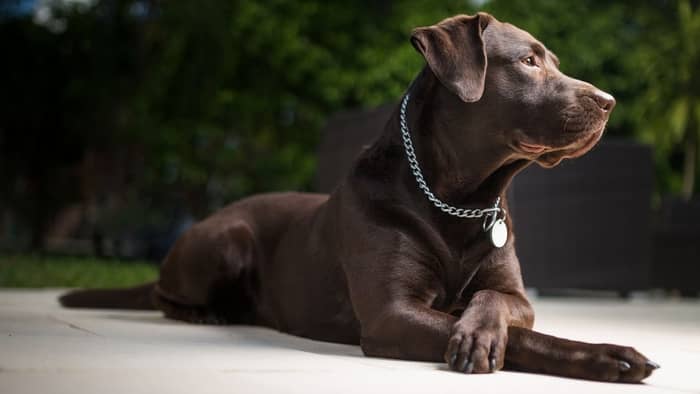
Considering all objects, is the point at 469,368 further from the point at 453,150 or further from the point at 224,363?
the point at 453,150

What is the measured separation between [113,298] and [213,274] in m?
1.00

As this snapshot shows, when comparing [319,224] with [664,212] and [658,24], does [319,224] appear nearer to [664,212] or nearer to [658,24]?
[664,212]

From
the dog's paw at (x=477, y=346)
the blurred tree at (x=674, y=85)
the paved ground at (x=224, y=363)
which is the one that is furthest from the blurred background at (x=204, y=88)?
the dog's paw at (x=477, y=346)

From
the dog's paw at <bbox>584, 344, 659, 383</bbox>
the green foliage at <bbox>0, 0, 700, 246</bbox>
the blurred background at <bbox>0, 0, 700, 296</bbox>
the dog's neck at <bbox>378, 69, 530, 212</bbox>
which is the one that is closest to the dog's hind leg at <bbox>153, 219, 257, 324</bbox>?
the dog's neck at <bbox>378, 69, 530, 212</bbox>

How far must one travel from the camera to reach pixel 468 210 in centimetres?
337

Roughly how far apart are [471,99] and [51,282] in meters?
5.76

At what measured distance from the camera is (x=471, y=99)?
3.16 meters

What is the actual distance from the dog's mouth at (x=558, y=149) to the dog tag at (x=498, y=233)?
265mm

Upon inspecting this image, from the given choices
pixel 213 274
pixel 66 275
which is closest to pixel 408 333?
pixel 213 274

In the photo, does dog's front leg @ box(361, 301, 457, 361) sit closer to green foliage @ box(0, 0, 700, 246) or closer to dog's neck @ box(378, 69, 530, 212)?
dog's neck @ box(378, 69, 530, 212)

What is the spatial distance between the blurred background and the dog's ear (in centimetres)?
935

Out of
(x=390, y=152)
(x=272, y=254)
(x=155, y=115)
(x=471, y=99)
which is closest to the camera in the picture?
(x=471, y=99)

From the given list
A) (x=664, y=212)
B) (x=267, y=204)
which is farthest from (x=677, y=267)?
(x=267, y=204)

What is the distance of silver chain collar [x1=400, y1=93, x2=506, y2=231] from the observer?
132 inches
